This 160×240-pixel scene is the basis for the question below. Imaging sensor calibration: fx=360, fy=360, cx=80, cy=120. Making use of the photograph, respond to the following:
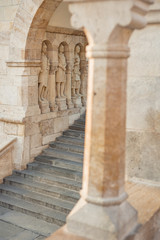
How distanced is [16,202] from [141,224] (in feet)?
13.6

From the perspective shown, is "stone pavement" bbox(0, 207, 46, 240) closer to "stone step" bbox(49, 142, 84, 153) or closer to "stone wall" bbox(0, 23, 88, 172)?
"stone wall" bbox(0, 23, 88, 172)

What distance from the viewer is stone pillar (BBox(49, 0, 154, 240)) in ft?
7.16

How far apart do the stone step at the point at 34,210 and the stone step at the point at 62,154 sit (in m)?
1.18

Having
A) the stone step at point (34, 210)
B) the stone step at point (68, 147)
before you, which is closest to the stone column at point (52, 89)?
the stone step at point (68, 147)

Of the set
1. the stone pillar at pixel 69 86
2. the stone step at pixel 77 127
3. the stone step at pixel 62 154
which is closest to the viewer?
the stone step at pixel 62 154

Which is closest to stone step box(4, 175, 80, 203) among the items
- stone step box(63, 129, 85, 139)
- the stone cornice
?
stone step box(63, 129, 85, 139)

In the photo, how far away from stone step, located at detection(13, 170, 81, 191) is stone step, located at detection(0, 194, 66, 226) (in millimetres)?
509

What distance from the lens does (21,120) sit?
676cm

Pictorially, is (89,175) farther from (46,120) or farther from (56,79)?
(56,79)

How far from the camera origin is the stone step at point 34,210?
571 cm

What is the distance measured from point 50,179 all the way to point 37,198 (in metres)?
0.44

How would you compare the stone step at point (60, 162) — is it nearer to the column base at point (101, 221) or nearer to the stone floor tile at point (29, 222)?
the stone floor tile at point (29, 222)

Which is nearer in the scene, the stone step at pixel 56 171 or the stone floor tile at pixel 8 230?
the stone floor tile at pixel 8 230

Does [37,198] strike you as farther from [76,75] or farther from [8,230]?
Answer: [76,75]
